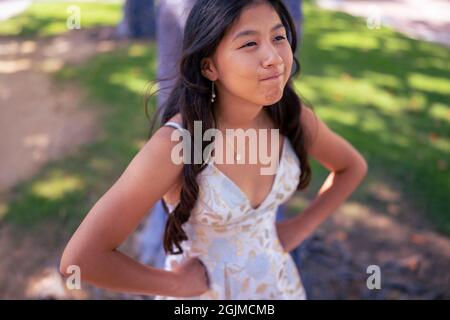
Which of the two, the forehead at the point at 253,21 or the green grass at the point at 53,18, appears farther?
the green grass at the point at 53,18

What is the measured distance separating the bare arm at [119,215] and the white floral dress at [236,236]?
0.55 ft

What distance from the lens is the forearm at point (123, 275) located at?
1754 mm

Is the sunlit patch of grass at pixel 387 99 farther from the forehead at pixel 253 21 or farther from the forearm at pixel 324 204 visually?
the forehead at pixel 253 21

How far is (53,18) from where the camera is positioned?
27.9 feet

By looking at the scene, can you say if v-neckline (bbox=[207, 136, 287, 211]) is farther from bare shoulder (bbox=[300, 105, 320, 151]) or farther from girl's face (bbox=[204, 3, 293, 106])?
girl's face (bbox=[204, 3, 293, 106])

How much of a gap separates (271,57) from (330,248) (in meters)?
2.07

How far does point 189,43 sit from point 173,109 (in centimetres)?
25

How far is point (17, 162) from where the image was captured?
14.9 feet

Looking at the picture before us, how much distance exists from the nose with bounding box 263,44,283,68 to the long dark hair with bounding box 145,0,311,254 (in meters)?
0.13

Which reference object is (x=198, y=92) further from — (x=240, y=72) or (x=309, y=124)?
(x=309, y=124)

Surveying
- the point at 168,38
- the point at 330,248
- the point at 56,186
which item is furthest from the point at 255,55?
the point at 56,186

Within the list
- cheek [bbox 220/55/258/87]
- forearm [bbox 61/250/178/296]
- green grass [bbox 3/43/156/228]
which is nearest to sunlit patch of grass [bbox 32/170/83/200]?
green grass [bbox 3/43/156/228]

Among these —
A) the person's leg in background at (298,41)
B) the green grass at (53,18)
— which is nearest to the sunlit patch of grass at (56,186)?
the person's leg in background at (298,41)
